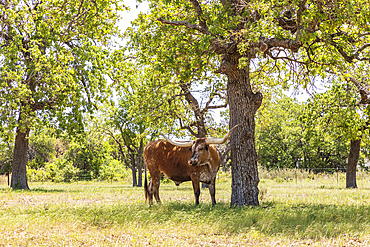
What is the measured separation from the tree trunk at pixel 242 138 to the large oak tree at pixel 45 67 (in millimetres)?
9423

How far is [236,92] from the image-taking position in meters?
11.2

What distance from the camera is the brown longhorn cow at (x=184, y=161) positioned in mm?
10953

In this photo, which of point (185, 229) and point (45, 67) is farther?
point (45, 67)

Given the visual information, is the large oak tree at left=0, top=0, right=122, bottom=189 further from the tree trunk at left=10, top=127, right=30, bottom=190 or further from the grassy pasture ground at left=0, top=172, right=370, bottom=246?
the grassy pasture ground at left=0, top=172, right=370, bottom=246

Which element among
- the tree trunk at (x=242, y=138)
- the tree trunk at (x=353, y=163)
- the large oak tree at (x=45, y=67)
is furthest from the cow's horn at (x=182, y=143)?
the tree trunk at (x=353, y=163)

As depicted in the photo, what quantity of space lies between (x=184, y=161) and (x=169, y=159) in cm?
55

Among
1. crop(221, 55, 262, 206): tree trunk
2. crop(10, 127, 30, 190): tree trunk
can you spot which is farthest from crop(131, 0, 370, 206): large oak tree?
crop(10, 127, 30, 190): tree trunk

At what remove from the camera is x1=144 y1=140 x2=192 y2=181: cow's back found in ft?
37.8

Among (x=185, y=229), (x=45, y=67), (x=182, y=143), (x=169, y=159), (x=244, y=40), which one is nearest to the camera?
(x=185, y=229)

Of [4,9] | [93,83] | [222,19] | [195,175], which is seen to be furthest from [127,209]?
[4,9]

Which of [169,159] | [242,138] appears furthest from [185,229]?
[169,159]

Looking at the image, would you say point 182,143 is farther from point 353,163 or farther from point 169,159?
point 353,163

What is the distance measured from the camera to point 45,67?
63.5ft

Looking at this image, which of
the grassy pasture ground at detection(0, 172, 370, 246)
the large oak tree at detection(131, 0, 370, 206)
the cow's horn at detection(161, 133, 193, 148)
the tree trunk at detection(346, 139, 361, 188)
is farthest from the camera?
the tree trunk at detection(346, 139, 361, 188)
